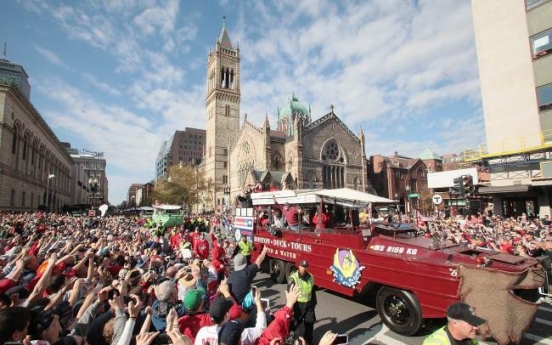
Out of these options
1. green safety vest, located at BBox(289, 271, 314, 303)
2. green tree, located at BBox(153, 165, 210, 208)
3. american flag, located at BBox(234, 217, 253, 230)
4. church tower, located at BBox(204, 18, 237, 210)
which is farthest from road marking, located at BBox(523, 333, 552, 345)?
church tower, located at BBox(204, 18, 237, 210)

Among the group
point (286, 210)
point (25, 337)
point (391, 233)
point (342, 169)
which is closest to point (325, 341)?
point (25, 337)

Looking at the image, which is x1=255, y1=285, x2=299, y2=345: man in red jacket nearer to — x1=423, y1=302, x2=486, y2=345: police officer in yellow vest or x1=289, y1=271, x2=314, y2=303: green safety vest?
x1=423, y1=302, x2=486, y2=345: police officer in yellow vest

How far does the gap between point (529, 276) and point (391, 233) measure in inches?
116

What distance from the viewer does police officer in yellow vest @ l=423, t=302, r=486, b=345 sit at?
2.60 m

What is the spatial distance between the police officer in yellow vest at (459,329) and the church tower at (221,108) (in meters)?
57.3

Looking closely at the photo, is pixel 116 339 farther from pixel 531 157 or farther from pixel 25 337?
pixel 531 157

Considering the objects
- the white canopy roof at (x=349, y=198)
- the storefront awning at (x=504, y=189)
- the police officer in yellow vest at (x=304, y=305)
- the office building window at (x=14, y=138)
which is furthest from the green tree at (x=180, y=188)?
the police officer in yellow vest at (x=304, y=305)

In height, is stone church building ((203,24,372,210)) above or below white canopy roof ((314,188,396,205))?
above

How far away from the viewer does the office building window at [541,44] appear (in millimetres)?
19750

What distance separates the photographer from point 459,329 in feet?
8.75

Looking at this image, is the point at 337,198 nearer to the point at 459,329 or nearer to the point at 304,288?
the point at 304,288

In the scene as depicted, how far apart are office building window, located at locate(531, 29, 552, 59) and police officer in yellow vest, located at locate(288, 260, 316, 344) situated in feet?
82.3

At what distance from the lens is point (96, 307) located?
13.2 feet

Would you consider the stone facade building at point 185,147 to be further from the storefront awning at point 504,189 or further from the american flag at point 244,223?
the american flag at point 244,223
